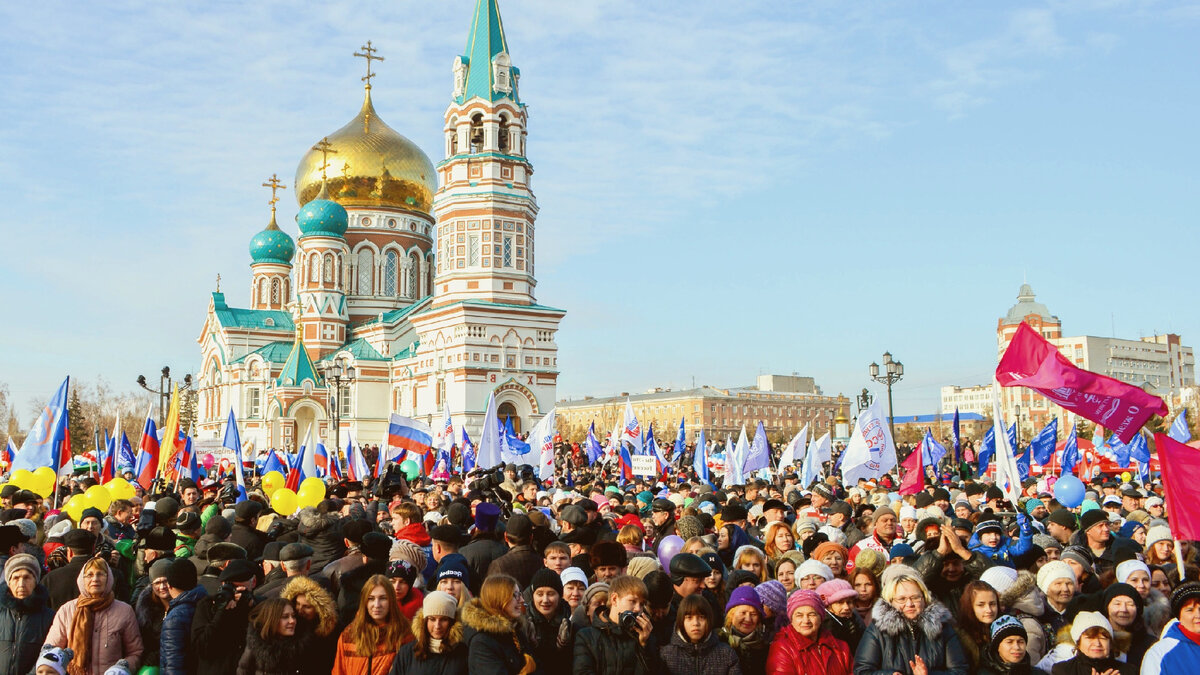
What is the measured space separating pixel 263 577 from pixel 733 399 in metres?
105

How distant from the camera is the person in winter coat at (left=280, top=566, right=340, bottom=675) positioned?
17.6 ft

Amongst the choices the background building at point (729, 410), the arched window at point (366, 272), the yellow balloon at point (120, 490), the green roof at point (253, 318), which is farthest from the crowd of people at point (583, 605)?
the background building at point (729, 410)

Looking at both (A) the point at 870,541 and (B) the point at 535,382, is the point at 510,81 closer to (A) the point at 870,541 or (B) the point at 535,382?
(B) the point at 535,382

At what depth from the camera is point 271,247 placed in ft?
201

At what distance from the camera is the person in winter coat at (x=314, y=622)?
17.6 feet

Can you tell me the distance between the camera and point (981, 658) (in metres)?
5.24

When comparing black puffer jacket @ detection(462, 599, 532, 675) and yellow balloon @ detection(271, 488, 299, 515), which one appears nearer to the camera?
black puffer jacket @ detection(462, 599, 532, 675)

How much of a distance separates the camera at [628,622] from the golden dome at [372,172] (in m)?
56.2

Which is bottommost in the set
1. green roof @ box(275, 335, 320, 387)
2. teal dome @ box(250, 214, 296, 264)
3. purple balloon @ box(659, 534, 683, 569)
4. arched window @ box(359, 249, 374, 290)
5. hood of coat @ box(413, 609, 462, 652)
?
hood of coat @ box(413, 609, 462, 652)

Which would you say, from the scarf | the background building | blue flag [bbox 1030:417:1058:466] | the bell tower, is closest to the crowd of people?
the scarf

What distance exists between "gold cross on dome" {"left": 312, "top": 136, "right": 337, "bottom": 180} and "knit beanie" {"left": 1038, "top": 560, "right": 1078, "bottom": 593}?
56.7m

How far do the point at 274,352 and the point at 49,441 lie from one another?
4312 cm

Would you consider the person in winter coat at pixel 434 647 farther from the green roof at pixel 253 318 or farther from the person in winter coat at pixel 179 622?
the green roof at pixel 253 318

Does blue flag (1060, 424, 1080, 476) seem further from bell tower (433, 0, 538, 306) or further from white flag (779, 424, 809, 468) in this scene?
bell tower (433, 0, 538, 306)
